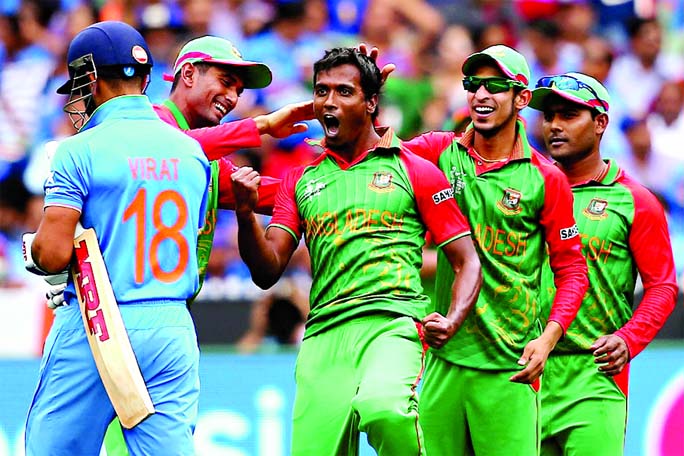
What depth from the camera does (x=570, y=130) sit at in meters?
7.61

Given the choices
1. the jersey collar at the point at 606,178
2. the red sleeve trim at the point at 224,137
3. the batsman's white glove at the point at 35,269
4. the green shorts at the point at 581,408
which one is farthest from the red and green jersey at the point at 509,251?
the batsman's white glove at the point at 35,269

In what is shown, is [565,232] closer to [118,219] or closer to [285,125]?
[285,125]

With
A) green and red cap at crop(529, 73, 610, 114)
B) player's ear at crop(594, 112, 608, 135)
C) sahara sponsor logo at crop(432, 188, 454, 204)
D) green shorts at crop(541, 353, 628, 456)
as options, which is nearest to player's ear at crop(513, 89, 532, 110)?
green and red cap at crop(529, 73, 610, 114)

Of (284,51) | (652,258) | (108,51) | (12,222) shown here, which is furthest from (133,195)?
(284,51)

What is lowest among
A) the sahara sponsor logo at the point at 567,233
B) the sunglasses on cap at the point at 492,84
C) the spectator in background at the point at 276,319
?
the spectator in background at the point at 276,319

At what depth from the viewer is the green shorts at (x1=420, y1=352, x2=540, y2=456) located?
6945 mm

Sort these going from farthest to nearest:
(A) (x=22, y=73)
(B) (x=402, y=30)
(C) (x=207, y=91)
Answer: (B) (x=402, y=30)
(A) (x=22, y=73)
(C) (x=207, y=91)

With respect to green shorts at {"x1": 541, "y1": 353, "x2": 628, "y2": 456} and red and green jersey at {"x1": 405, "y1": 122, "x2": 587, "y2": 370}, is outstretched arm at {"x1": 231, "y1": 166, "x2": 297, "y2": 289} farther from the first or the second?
green shorts at {"x1": 541, "y1": 353, "x2": 628, "y2": 456}

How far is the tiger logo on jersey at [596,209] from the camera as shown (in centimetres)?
755

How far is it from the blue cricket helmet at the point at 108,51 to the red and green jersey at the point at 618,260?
290 centimetres

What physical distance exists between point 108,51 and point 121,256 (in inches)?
36.3

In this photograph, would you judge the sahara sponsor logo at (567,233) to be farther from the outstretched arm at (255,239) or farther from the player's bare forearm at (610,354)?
the outstretched arm at (255,239)

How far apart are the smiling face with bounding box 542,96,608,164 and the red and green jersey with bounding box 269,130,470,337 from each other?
1250 mm

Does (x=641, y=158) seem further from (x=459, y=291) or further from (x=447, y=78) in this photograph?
(x=459, y=291)
